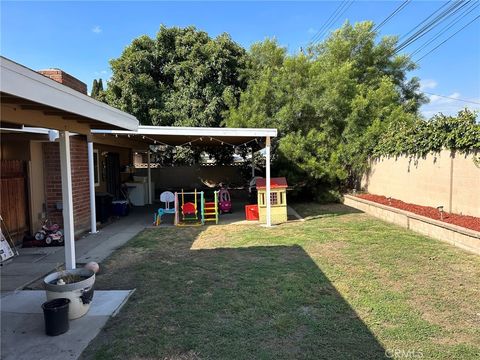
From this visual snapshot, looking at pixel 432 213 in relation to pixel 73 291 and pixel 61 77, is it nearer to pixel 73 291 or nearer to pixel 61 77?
pixel 73 291

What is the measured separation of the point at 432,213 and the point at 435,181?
3.26 feet

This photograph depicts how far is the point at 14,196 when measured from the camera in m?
6.71

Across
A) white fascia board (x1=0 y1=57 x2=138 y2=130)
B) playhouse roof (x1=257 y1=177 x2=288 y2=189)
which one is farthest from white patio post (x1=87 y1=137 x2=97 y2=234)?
white fascia board (x1=0 y1=57 x2=138 y2=130)

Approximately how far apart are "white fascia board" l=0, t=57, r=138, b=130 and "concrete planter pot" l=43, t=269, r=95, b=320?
67.9 inches

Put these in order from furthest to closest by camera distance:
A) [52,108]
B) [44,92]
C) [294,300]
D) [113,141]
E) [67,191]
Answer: [113,141] < [67,191] < [294,300] < [52,108] < [44,92]

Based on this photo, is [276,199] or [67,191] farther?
[276,199]

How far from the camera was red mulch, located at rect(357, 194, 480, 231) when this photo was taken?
6761mm

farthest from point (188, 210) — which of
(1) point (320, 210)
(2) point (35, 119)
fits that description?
(2) point (35, 119)

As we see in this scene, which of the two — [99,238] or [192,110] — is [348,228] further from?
[192,110]

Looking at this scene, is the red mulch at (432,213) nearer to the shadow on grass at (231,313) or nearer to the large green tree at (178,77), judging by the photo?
the shadow on grass at (231,313)

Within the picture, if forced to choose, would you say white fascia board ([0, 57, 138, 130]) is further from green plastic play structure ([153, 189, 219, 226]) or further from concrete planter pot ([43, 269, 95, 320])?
green plastic play structure ([153, 189, 219, 226])

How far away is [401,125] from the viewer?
10.6m

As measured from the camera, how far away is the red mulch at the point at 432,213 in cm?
676

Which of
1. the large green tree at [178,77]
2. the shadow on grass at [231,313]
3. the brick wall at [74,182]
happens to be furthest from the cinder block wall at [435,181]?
the brick wall at [74,182]
